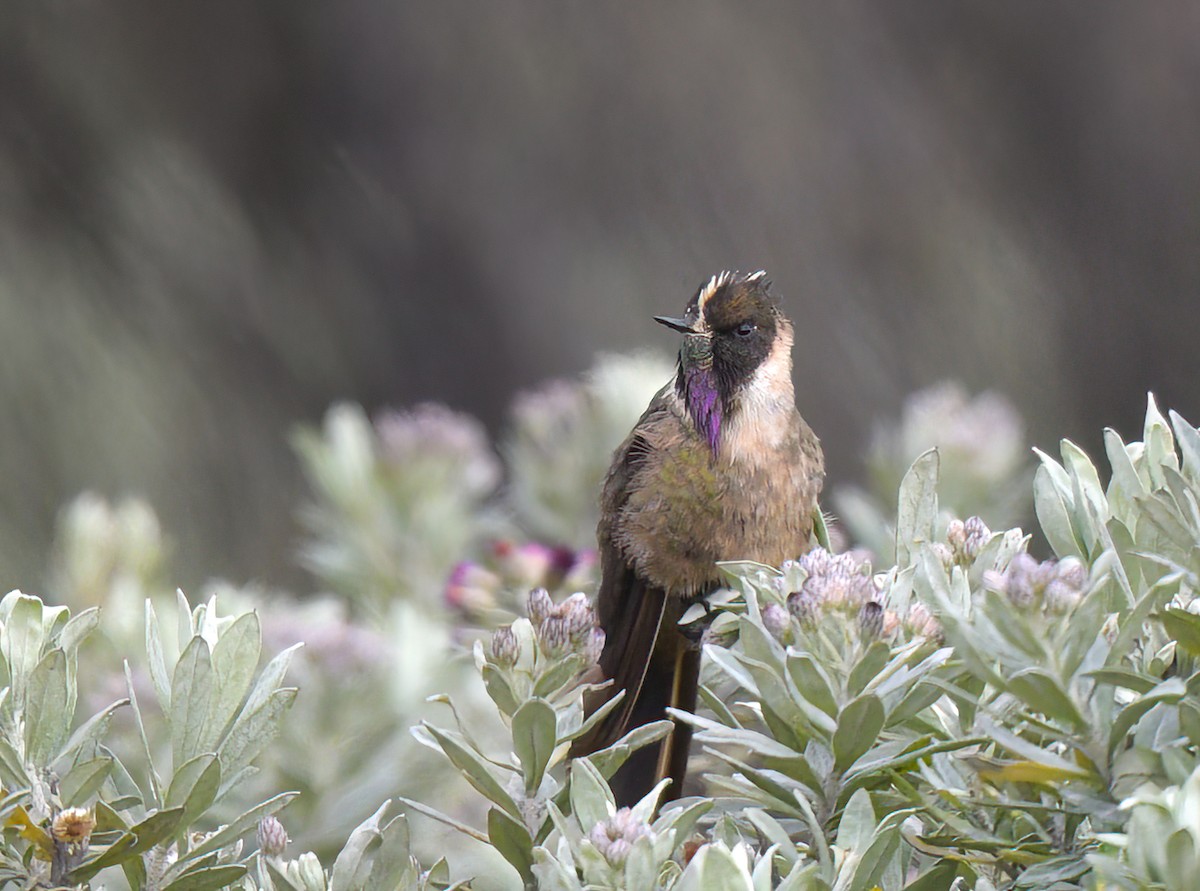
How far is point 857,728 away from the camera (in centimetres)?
92

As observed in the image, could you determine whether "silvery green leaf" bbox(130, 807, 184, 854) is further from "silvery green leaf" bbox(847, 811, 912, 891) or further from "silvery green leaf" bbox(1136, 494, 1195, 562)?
"silvery green leaf" bbox(1136, 494, 1195, 562)

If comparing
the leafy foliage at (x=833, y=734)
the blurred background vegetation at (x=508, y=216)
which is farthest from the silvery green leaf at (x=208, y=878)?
the blurred background vegetation at (x=508, y=216)

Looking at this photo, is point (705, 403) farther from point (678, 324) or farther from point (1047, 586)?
point (1047, 586)

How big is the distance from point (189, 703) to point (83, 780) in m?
0.09

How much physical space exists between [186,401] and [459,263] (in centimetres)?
146

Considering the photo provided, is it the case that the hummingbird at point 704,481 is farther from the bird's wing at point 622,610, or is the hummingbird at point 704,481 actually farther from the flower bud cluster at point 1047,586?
the flower bud cluster at point 1047,586

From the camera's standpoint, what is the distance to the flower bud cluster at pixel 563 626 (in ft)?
3.43

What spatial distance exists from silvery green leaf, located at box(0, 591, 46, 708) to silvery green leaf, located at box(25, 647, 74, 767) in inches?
1.3

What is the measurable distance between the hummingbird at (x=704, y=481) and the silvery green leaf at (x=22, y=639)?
3.48 ft

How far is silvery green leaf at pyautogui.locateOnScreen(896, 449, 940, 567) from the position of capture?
1210mm

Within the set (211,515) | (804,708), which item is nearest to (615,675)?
(804,708)

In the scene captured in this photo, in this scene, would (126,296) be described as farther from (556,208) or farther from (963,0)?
(963,0)

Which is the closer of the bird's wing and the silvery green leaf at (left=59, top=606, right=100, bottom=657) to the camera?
the silvery green leaf at (left=59, top=606, right=100, bottom=657)

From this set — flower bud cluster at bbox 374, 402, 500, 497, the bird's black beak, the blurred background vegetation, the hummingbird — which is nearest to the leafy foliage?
the hummingbird
